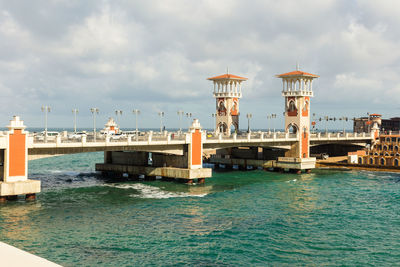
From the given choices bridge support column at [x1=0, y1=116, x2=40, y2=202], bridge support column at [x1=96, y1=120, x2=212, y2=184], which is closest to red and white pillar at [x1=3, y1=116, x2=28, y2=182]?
bridge support column at [x1=0, y1=116, x2=40, y2=202]

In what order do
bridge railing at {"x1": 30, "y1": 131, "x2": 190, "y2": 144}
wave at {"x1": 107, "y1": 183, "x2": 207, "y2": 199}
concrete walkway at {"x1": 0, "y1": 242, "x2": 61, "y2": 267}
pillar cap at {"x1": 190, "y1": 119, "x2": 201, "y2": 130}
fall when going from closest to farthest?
1. concrete walkway at {"x1": 0, "y1": 242, "x2": 61, "y2": 267}
2. bridge railing at {"x1": 30, "y1": 131, "x2": 190, "y2": 144}
3. wave at {"x1": 107, "y1": 183, "x2": 207, "y2": 199}
4. pillar cap at {"x1": 190, "y1": 119, "x2": 201, "y2": 130}

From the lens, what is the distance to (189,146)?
7300 centimetres

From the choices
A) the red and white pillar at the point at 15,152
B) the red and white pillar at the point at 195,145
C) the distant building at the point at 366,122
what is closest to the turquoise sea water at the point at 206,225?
the red and white pillar at the point at 15,152

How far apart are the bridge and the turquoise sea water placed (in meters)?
3.89

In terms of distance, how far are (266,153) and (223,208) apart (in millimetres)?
50696

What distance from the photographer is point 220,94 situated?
10256cm

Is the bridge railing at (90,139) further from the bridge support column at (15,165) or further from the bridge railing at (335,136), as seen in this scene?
the bridge railing at (335,136)

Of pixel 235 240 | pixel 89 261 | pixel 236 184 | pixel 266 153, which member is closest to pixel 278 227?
pixel 235 240

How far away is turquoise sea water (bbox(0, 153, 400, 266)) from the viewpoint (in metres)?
34.6

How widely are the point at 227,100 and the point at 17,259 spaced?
279 feet

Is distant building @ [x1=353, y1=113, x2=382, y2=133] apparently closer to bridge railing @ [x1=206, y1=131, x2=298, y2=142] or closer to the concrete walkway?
bridge railing @ [x1=206, y1=131, x2=298, y2=142]

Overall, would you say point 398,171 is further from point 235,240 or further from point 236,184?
point 235,240

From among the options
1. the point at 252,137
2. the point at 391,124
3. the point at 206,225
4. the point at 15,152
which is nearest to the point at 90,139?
the point at 15,152

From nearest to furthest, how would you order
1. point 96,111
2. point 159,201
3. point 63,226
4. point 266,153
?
point 63,226 < point 159,201 < point 96,111 < point 266,153
